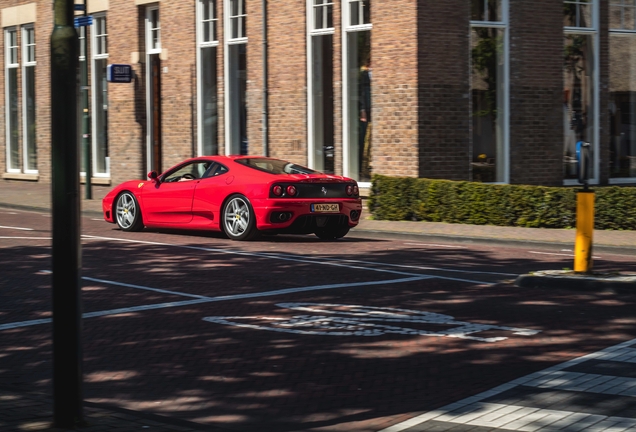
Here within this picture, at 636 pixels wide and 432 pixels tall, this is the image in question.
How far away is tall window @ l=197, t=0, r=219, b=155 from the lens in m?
27.2

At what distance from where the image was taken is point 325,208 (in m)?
16.1

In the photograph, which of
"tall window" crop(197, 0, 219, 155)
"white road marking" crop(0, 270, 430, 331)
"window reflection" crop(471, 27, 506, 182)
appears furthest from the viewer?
"tall window" crop(197, 0, 219, 155)

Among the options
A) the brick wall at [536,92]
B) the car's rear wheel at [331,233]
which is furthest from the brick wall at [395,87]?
the car's rear wheel at [331,233]

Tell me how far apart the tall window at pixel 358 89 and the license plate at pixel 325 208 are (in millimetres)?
7127

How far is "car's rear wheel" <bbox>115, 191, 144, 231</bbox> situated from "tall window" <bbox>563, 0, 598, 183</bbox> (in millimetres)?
10550

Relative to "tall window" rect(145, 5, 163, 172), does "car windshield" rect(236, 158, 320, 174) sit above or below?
below

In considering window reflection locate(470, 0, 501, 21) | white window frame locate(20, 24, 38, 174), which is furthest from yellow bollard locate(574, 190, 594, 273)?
white window frame locate(20, 24, 38, 174)

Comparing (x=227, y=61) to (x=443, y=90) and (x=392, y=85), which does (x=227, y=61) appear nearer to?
(x=392, y=85)

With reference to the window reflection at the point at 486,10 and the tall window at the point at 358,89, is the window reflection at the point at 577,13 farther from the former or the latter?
the tall window at the point at 358,89

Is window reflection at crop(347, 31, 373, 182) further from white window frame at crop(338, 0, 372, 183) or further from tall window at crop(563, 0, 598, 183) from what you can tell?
tall window at crop(563, 0, 598, 183)

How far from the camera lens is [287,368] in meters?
7.57

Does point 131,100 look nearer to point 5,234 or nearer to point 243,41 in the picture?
point 243,41

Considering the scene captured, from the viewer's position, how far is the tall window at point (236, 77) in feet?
86.1

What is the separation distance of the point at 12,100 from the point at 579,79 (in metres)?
18.8
